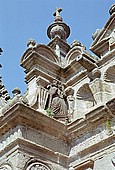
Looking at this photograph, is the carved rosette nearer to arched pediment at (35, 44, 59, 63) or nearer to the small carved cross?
arched pediment at (35, 44, 59, 63)

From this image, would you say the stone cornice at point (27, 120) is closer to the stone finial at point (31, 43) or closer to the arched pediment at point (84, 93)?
the arched pediment at point (84, 93)

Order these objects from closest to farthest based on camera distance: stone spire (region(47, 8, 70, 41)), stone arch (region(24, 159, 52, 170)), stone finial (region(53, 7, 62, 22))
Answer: stone arch (region(24, 159, 52, 170)), stone spire (region(47, 8, 70, 41)), stone finial (region(53, 7, 62, 22))

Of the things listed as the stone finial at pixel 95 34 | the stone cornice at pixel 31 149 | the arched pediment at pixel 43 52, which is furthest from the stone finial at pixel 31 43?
the stone cornice at pixel 31 149

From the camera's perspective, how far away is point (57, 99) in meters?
8.30

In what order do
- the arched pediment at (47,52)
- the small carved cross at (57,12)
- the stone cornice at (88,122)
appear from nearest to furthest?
the stone cornice at (88,122)
the arched pediment at (47,52)
the small carved cross at (57,12)

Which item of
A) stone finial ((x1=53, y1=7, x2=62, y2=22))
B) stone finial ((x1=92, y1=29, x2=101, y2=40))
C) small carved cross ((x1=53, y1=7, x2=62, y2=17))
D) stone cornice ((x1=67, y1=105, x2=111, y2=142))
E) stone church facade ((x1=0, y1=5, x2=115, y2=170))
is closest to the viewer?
stone church facade ((x1=0, y1=5, x2=115, y2=170))

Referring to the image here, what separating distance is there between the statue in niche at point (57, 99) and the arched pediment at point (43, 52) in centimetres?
82

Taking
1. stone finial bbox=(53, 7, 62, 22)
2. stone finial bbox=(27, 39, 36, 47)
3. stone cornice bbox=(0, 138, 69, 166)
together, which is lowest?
stone cornice bbox=(0, 138, 69, 166)

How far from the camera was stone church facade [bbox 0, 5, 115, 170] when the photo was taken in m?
6.61

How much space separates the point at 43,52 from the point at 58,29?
1.97 metres

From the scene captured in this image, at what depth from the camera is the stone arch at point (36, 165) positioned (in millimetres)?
6375

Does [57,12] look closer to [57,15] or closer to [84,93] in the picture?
[57,15]

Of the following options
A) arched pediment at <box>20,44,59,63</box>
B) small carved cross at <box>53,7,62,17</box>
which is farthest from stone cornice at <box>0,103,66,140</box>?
small carved cross at <box>53,7,62,17</box>

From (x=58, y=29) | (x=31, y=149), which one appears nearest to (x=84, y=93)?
(x=31, y=149)
